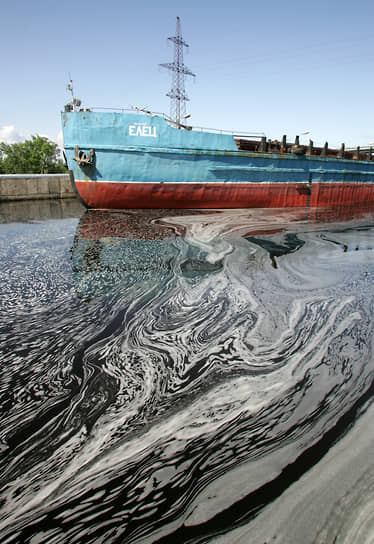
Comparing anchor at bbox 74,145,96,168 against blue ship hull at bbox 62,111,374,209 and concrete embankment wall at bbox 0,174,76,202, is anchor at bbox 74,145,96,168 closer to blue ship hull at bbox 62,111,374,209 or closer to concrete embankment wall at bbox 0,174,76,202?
blue ship hull at bbox 62,111,374,209

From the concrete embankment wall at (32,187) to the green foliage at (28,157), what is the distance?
27.1 meters

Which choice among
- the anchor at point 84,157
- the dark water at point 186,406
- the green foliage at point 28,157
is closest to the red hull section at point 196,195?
the anchor at point 84,157

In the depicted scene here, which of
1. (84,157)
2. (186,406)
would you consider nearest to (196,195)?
(84,157)

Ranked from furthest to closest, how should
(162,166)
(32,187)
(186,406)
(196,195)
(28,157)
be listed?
1. (28,157)
2. (32,187)
3. (196,195)
4. (162,166)
5. (186,406)

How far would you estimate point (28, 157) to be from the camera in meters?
41.5

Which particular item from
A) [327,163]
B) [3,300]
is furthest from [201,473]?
[327,163]

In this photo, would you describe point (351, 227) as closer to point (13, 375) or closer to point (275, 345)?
point (275, 345)

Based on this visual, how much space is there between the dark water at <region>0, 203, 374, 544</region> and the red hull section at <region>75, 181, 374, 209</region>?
19.3 feet

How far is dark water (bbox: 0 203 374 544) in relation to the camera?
1.34m

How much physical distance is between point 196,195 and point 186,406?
→ 8961 mm

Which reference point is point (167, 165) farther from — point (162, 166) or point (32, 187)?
point (32, 187)

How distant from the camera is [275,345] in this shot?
8.79 feet

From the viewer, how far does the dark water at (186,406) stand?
1341 millimetres

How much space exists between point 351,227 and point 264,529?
338 inches
